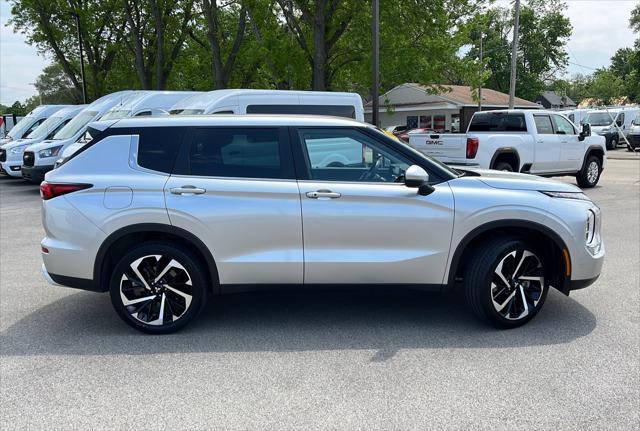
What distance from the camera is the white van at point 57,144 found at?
13.4m

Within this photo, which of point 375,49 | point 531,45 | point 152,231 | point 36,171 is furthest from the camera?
point 531,45

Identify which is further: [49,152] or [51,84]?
[51,84]

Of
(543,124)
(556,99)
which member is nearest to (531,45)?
(556,99)

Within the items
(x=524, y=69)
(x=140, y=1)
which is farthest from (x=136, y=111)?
(x=524, y=69)

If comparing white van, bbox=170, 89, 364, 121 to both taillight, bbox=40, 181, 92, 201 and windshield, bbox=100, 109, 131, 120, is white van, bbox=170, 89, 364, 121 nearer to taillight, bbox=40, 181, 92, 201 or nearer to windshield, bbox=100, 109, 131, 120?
windshield, bbox=100, 109, 131, 120

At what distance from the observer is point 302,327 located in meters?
4.57

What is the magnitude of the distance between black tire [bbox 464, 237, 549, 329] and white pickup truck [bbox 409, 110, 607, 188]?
23.8 feet

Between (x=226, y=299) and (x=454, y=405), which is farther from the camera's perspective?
(x=226, y=299)

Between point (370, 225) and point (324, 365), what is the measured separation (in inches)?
43.4

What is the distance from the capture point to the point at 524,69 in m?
54.4

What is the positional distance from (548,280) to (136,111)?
11751 mm

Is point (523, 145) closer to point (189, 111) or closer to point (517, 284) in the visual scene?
point (189, 111)

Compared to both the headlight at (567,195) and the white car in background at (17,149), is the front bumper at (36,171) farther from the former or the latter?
the headlight at (567,195)

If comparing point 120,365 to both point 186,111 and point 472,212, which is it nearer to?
point 472,212
